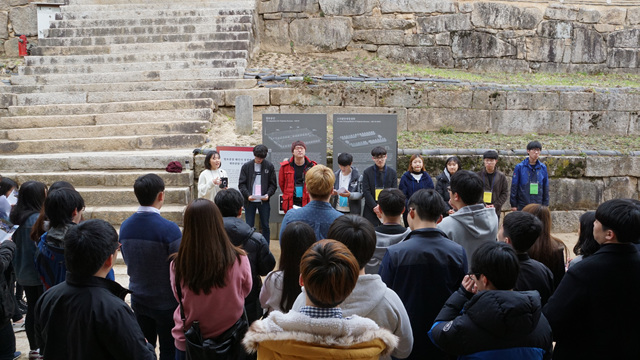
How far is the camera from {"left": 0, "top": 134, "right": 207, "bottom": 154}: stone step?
8.91 metres

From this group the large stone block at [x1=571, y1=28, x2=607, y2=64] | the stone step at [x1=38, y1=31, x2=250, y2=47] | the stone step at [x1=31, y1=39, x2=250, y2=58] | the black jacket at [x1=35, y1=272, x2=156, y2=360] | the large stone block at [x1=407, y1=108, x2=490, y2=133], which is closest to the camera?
the black jacket at [x1=35, y1=272, x2=156, y2=360]

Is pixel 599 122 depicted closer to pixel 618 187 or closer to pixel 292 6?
pixel 618 187

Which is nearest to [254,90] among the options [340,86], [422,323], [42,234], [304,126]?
[340,86]

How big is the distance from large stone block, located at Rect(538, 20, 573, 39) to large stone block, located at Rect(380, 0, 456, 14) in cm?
246

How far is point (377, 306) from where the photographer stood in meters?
2.39

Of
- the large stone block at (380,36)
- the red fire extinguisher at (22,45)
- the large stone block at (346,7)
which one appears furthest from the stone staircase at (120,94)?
the large stone block at (380,36)

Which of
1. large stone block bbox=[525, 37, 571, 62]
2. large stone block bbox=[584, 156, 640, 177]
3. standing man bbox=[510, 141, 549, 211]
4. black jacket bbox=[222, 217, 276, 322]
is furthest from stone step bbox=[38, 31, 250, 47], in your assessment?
black jacket bbox=[222, 217, 276, 322]

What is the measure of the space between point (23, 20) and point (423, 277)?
45.0 feet

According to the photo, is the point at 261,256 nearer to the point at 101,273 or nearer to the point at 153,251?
the point at 153,251

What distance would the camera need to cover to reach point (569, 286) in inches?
107

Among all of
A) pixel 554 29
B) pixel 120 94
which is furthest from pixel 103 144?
pixel 554 29

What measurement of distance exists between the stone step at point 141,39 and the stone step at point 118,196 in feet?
16.3

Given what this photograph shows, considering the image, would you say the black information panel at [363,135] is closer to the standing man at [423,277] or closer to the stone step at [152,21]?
the standing man at [423,277]

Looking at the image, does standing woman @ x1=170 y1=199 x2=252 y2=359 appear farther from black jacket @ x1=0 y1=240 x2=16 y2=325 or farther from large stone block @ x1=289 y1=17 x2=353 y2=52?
large stone block @ x1=289 y1=17 x2=353 y2=52
